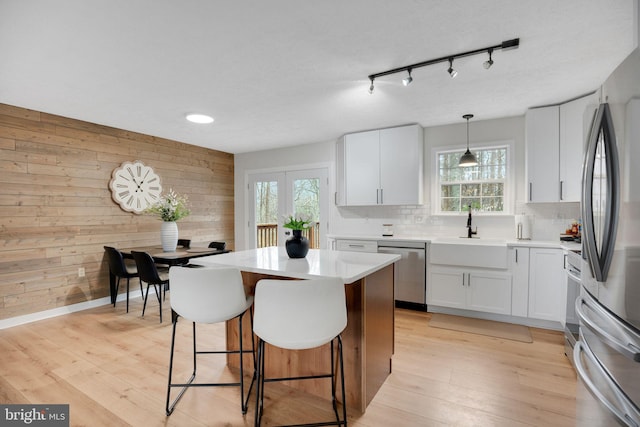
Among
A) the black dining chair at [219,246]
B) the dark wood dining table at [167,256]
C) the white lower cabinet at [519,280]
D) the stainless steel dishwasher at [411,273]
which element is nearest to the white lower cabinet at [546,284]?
the white lower cabinet at [519,280]

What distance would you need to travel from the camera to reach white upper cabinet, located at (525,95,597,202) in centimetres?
321

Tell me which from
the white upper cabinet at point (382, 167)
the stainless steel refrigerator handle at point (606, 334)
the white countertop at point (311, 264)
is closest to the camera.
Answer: the stainless steel refrigerator handle at point (606, 334)

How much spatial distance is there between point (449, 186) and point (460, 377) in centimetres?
260

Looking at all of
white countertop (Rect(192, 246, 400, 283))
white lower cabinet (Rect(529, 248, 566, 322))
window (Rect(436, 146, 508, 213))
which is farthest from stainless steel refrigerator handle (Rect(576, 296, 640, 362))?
window (Rect(436, 146, 508, 213))

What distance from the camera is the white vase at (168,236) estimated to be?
391cm

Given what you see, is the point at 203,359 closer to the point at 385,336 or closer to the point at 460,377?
the point at 385,336

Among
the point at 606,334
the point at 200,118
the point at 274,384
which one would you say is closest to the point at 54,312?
the point at 200,118

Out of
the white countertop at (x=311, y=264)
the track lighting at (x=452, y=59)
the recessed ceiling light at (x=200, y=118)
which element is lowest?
the white countertop at (x=311, y=264)

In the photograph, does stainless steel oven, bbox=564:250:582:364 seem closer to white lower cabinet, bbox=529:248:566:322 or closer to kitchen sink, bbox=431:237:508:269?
white lower cabinet, bbox=529:248:566:322

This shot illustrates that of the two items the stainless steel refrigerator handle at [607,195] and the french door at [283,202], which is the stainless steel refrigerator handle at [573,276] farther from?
the french door at [283,202]

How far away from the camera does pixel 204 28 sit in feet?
6.49

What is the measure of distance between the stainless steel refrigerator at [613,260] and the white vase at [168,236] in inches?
155

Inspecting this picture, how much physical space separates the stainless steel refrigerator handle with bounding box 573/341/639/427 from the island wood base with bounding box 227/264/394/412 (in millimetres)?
1039

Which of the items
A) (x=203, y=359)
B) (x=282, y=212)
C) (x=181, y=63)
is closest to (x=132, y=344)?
(x=203, y=359)
